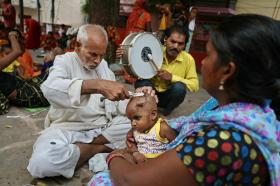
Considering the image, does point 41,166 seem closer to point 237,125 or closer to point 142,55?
point 142,55

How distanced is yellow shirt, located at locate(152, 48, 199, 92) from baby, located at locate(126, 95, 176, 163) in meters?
2.31

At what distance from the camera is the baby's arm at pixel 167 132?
192 centimetres

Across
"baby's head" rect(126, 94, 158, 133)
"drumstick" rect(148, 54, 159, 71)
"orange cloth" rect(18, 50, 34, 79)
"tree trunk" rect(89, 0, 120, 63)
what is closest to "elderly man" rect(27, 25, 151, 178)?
"baby's head" rect(126, 94, 158, 133)

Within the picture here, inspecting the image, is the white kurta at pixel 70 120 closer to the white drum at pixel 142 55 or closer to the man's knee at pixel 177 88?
the white drum at pixel 142 55

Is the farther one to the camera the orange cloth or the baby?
the orange cloth

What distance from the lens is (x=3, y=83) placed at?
14.3 ft

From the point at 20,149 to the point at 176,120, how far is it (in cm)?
217

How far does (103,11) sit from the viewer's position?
6.51 m

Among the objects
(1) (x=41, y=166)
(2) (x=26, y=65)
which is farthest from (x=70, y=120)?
(2) (x=26, y=65)

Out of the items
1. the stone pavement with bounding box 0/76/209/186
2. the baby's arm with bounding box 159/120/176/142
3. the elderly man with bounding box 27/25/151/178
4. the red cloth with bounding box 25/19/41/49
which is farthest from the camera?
the red cloth with bounding box 25/19/41/49

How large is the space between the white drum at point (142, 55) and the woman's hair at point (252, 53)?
2.42m

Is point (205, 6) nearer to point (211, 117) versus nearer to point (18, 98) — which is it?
point (18, 98)

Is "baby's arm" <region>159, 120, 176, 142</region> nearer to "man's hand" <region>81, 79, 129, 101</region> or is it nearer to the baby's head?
the baby's head

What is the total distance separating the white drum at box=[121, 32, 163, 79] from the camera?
367 cm
